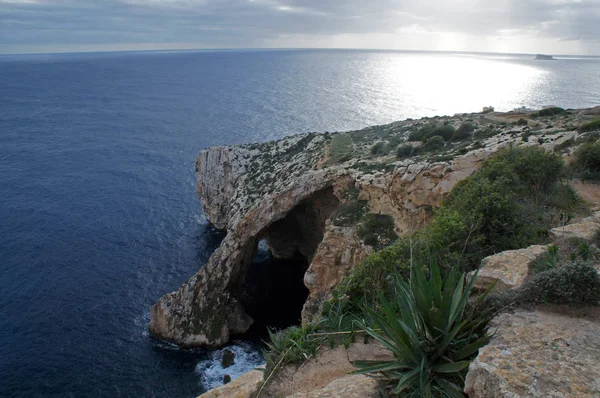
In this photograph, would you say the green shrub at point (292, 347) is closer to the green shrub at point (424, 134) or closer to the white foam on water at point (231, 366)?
the white foam on water at point (231, 366)

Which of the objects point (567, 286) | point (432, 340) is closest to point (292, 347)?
point (432, 340)

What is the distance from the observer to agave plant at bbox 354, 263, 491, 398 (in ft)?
19.8

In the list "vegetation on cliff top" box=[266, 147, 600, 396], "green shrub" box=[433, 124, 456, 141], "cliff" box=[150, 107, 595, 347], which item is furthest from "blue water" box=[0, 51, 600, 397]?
"green shrub" box=[433, 124, 456, 141]

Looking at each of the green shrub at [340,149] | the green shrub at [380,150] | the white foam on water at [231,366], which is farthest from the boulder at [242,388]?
the green shrub at [380,150]

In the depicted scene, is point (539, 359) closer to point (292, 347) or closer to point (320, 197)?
point (292, 347)

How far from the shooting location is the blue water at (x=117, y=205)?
103ft

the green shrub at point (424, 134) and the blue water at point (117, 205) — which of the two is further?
the green shrub at point (424, 134)

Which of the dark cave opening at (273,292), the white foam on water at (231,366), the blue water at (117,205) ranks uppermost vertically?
the blue water at (117,205)

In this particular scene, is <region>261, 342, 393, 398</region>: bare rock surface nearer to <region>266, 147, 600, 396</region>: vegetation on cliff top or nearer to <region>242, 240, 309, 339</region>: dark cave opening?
<region>266, 147, 600, 396</region>: vegetation on cliff top

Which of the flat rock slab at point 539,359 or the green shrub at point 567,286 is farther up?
the green shrub at point 567,286

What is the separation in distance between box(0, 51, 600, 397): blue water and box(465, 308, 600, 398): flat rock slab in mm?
27526

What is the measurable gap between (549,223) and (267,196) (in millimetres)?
26217

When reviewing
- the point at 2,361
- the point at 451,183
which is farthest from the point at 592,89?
the point at 2,361

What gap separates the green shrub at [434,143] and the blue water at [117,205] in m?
26.4
